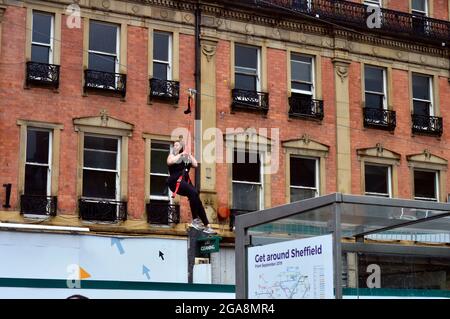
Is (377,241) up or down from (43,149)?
down

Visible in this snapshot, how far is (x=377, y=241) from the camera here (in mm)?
11430

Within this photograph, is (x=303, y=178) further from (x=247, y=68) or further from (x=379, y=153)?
(x=247, y=68)

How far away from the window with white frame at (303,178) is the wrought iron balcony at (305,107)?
53.9 inches

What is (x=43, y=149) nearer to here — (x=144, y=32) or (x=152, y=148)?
(x=152, y=148)

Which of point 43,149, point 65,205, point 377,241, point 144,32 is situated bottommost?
point 377,241

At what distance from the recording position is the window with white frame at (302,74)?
26.6 meters

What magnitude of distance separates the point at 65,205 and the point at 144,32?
18.7ft

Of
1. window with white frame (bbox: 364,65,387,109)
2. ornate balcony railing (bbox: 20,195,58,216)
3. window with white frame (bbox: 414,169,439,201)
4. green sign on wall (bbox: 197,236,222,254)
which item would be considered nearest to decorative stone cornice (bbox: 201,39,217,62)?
green sign on wall (bbox: 197,236,222,254)

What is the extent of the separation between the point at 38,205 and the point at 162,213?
11.6ft

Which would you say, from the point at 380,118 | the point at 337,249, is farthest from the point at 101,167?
the point at 337,249

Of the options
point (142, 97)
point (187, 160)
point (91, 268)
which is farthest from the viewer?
point (142, 97)

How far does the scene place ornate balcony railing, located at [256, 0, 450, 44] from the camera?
26844 millimetres

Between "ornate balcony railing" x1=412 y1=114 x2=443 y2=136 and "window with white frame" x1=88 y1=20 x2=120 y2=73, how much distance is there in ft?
34.5
